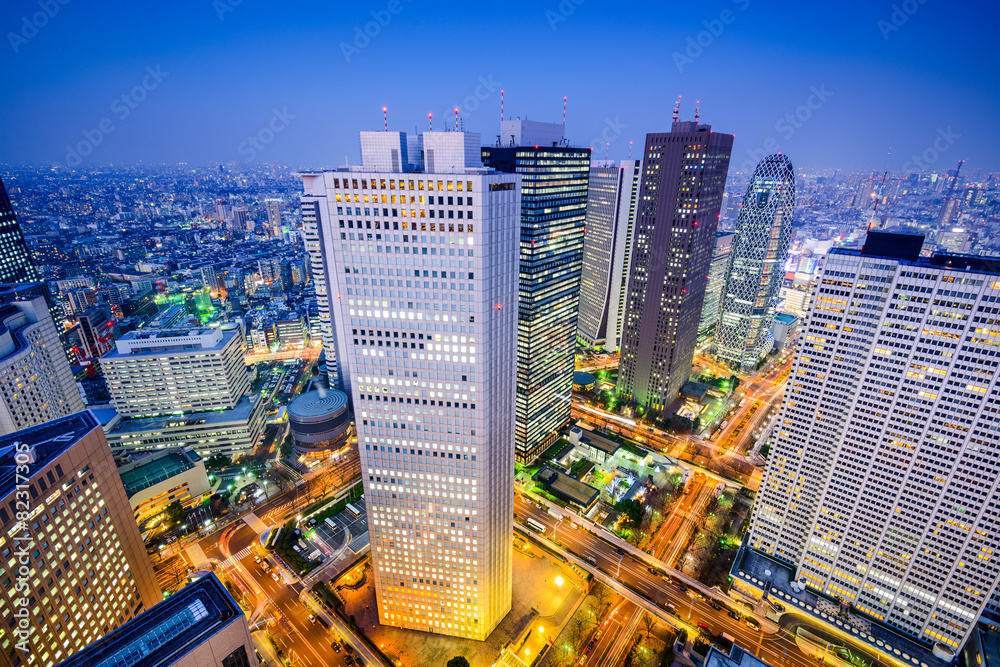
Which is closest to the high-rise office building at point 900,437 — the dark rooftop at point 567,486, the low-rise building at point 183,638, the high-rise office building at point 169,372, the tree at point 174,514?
the dark rooftop at point 567,486

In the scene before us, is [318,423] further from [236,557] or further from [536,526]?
[536,526]

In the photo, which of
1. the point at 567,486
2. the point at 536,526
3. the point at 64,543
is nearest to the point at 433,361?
the point at 64,543

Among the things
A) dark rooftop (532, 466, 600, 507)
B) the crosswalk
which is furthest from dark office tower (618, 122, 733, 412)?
the crosswalk

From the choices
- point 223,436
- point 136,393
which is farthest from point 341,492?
point 136,393

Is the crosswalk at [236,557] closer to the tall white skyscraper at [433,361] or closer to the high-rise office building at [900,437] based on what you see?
the tall white skyscraper at [433,361]

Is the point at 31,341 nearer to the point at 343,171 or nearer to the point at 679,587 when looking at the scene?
the point at 343,171
